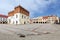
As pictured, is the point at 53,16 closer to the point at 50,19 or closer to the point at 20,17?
the point at 50,19

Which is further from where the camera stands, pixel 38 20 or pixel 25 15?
pixel 38 20

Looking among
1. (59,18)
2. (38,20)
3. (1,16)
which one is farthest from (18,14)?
(59,18)

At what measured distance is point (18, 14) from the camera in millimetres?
62719

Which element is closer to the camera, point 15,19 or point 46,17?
point 15,19

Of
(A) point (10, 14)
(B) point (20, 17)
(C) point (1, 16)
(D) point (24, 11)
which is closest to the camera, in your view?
(B) point (20, 17)

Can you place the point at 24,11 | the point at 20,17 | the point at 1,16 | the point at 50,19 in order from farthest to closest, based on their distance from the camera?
1. the point at 50,19
2. the point at 1,16
3. the point at 24,11
4. the point at 20,17

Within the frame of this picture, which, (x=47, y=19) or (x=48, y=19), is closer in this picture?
(x=48, y=19)

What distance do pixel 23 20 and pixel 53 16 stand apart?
154 feet

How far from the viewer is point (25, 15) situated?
6731 centimetres

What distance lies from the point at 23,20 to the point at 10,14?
14.4 metres

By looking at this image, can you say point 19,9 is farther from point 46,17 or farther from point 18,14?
point 46,17

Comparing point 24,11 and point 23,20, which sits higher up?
point 24,11

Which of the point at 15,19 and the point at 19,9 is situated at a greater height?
the point at 19,9

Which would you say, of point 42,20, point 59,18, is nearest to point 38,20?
point 42,20
